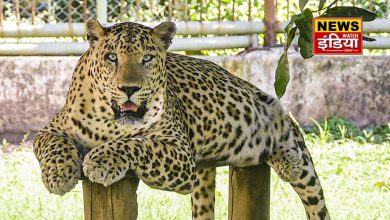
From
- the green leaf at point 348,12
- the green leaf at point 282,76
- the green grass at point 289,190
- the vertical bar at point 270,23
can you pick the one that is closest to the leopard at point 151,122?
the green leaf at point 282,76

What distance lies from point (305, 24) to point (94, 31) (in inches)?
57.1

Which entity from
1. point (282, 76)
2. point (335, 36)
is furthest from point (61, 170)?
point (335, 36)

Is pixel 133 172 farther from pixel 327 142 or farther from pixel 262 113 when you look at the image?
pixel 327 142

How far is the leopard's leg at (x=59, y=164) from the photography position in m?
4.09

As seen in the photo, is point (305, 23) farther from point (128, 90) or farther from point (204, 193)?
point (204, 193)

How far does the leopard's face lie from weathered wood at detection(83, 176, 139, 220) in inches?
11.3

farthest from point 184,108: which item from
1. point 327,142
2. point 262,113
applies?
point 327,142

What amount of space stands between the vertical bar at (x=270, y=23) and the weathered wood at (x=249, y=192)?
4.74m

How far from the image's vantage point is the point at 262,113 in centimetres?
517

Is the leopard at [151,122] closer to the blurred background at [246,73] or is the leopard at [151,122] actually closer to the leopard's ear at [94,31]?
the leopard's ear at [94,31]

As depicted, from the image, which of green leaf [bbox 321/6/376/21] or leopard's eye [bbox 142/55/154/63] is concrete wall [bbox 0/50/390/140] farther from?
green leaf [bbox 321/6/376/21]

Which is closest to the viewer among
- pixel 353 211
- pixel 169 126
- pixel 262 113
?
pixel 169 126

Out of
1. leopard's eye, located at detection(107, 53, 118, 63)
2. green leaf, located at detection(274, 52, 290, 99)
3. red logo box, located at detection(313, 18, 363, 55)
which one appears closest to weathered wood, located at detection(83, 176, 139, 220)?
leopard's eye, located at detection(107, 53, 118, 63)

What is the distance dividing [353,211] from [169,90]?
113 inches
